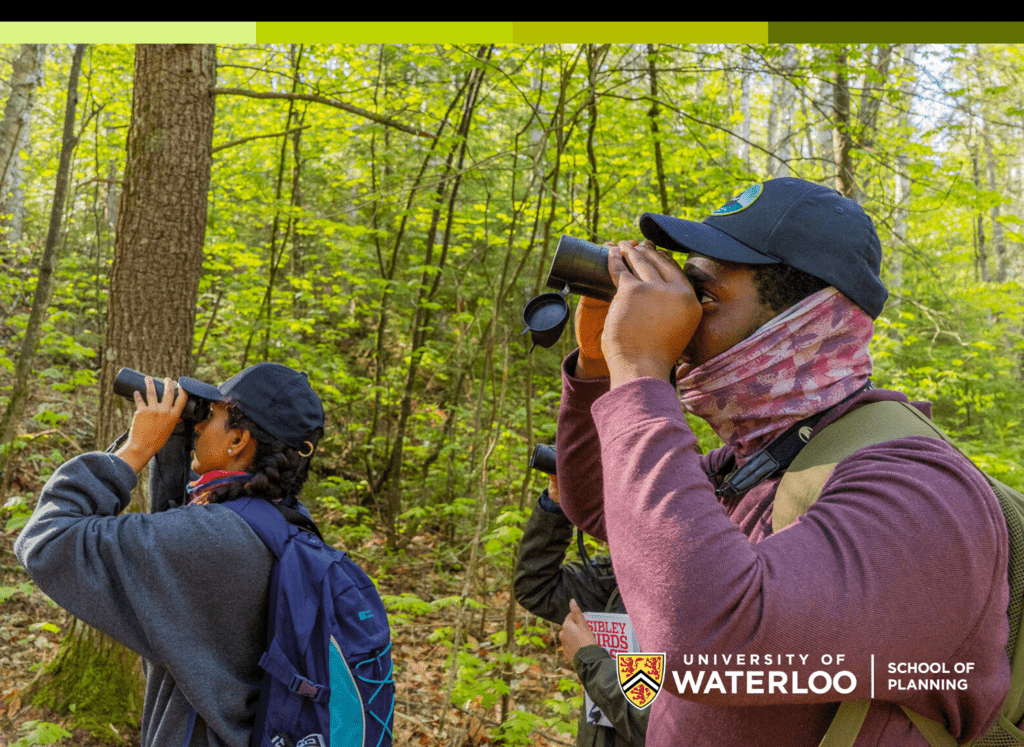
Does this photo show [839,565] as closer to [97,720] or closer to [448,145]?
[97,720]

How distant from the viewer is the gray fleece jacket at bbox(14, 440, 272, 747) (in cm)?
183

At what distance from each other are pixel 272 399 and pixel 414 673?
325cm

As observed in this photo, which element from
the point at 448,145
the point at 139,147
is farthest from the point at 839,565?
the point at 448,145

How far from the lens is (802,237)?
1.11 m

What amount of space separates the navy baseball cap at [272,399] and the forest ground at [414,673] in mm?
1923

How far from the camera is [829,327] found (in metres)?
1.12

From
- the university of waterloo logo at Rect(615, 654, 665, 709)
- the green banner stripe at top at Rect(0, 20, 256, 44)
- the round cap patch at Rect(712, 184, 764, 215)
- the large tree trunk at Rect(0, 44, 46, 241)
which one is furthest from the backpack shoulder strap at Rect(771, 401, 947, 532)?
the large tree trunk at Rect(0, 44, 46, 241)

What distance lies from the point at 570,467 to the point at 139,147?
343 cm

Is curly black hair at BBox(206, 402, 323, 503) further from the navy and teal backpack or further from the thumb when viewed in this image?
the thumb

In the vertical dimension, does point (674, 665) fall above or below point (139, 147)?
below

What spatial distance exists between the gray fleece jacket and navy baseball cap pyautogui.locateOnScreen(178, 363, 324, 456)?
1.22ft

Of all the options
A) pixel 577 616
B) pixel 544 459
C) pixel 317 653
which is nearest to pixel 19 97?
pixel 544 459

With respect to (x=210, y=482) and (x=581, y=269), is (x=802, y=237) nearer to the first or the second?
(x=581, y=269)
